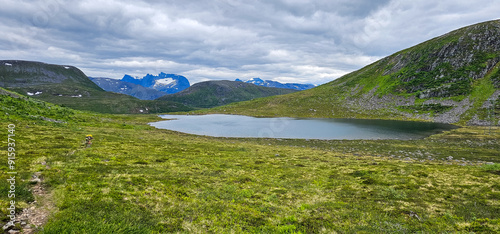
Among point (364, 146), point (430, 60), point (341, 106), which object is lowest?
point (364, 146)

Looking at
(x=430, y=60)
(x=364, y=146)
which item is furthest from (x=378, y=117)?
(x=364, y=146)

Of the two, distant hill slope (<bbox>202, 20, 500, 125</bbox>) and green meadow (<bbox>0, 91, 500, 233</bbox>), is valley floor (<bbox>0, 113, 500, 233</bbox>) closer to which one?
green meadow (<bbox>0, 91, 500, 233</bbox>)

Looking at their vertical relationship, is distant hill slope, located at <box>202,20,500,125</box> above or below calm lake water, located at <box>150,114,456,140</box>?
above

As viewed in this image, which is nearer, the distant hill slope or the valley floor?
the valley floor

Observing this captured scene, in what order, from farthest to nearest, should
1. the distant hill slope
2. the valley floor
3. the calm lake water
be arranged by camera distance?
the distant hill slope < the calm lake water < the valley floor

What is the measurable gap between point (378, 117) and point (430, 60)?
324ft

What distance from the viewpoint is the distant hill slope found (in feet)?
419

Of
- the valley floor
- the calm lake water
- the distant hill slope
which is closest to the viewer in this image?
the valley floor

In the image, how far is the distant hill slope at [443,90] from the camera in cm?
12769

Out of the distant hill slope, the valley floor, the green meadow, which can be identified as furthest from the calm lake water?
the valley floor

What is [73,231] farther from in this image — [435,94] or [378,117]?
[435,94]

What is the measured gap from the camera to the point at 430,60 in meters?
189

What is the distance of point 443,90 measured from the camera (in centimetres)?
14912

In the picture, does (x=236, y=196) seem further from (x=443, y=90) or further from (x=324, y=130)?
(x=443, y=90)
